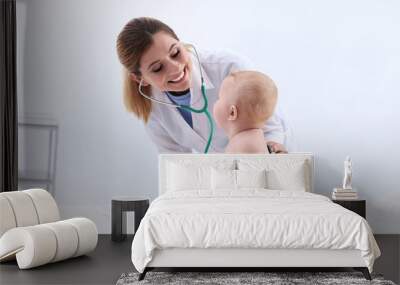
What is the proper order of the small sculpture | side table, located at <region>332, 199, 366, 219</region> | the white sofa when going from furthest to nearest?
the small sculpture < side table, located at <region>332, 199, 366, 219</region> < the white sofa

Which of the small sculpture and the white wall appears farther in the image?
the white wall

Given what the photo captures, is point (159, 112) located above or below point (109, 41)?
below

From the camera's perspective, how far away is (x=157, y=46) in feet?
24.0

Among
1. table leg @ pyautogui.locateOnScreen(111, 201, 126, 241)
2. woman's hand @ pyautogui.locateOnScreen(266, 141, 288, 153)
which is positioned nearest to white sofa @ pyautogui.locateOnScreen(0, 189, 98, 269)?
table leg @ pyautogui.locateOnScreen(111, 201, 126, 241)

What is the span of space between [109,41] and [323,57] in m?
2.40

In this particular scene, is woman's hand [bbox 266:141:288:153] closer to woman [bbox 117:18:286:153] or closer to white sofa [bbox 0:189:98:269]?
woman [bbox 117:18:286:153]

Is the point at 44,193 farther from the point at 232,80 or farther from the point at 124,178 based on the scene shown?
the point at 232,80

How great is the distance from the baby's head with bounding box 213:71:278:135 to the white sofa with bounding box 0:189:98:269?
213 cm

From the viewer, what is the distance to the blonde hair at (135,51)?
7340 mm

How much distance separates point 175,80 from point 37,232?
269 cm

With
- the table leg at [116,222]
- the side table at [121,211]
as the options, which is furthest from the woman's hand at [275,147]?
the table leg at [116,222]

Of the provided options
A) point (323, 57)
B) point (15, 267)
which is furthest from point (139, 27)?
point (15, 267)

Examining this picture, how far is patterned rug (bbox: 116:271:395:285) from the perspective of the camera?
4836 mm

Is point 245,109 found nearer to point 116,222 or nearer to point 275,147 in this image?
point 275,147
